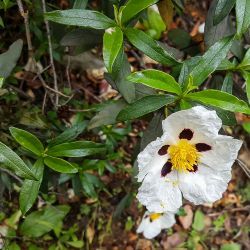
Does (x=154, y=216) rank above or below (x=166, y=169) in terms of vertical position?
below

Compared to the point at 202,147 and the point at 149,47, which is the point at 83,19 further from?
the point at 202,147

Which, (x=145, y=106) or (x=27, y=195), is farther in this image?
(x=27, y=195)

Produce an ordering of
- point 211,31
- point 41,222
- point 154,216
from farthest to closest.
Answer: point 154,216 → point 41,222 → point 211,31

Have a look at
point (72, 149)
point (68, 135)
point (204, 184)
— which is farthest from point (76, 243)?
point (204, 184)

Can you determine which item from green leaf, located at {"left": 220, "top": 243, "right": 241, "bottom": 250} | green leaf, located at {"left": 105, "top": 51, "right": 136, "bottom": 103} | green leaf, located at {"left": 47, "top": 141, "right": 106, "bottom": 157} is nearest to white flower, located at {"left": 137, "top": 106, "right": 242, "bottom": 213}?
green leaf, located at {"left": 105, "top": 51, "right": 136, "bottom": 103}

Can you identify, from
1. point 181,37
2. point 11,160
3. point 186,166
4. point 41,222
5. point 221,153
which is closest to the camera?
point 11,160

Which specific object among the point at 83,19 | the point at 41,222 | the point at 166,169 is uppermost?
the point at 83,19
